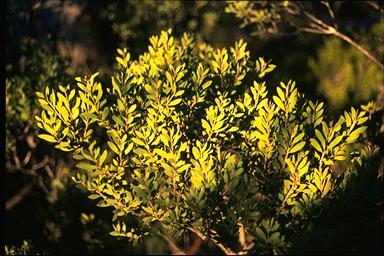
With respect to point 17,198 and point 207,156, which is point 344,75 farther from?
point 207,156

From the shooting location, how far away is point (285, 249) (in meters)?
4.42

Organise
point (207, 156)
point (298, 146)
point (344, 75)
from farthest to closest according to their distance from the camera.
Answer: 1. point (344, 75)
2. point (207, 156)
3. point (298, 146)

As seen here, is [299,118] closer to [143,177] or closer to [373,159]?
[373,159]

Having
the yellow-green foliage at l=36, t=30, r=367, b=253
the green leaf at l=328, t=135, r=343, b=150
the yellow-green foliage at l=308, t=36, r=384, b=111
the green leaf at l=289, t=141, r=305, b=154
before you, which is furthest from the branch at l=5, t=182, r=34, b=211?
the green leaf at l=328, t=135, r=343, b=150

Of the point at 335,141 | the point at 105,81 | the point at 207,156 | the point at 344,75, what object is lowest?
the point at 207,156

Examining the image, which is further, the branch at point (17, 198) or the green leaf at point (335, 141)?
the branch at point (17, 198)

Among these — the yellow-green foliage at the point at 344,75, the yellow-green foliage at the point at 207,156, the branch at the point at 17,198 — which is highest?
the yellow-green foliage at the point at 344,75

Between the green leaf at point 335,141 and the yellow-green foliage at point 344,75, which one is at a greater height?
the yellow-green foliage at point 344,75

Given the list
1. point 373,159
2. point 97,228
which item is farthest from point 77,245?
point 373,159

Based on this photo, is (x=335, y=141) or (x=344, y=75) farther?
(x=344, y=75)

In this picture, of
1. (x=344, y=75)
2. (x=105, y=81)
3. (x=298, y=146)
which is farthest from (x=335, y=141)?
(x=344, y=75)

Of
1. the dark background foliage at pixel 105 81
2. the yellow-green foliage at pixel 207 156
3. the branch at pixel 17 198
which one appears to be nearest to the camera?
the yellow-green foliage at pixel 207 156

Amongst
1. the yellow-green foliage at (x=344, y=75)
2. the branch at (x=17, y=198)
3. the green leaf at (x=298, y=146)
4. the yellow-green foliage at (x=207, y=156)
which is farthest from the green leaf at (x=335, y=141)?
the branch at (x=17, y=198)

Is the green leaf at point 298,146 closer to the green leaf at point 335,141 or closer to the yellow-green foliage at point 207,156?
the yellow-green foliage at point 207,156
